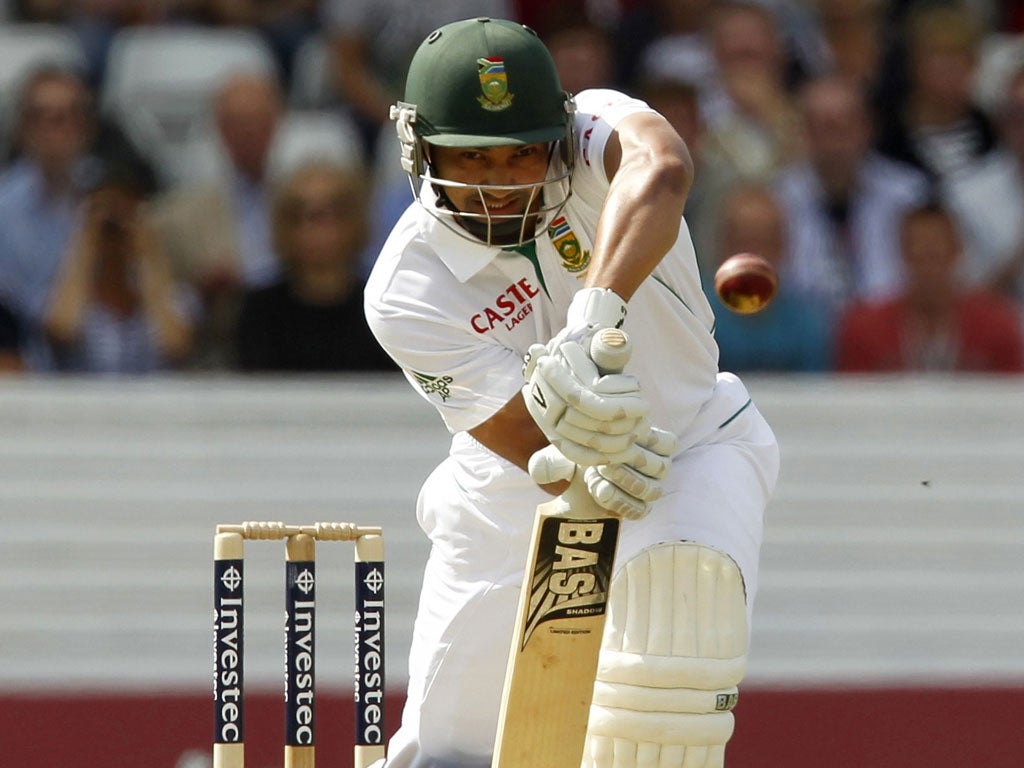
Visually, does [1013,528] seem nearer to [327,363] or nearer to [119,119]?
[327,363]

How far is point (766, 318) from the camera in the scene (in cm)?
536

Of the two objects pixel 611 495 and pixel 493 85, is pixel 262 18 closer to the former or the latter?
pixel 493 85

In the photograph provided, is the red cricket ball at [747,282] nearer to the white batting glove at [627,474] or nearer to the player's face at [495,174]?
the player's face at [495,174]

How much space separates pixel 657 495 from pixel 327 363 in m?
3.05

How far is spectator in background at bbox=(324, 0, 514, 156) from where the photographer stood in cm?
549

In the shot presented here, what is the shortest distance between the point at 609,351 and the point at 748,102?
11.1 ft

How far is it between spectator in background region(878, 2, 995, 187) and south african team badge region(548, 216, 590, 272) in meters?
3.10

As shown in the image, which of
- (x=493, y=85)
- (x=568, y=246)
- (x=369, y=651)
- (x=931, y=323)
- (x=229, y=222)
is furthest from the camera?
(x=931, y=323)

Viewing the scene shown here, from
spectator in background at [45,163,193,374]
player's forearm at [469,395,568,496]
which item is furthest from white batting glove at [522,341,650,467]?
spectator in background at [45,163,193,374]

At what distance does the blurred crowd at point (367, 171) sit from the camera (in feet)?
17.2

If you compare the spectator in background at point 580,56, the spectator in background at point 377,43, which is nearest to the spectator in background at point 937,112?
the spectator in background at point 580,56

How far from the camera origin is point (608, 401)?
7.39 feet

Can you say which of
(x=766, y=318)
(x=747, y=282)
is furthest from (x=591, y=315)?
(x=766, y=318)

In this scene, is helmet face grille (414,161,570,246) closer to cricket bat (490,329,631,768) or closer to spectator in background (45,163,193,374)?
cricket bat (490,329,631,768)
